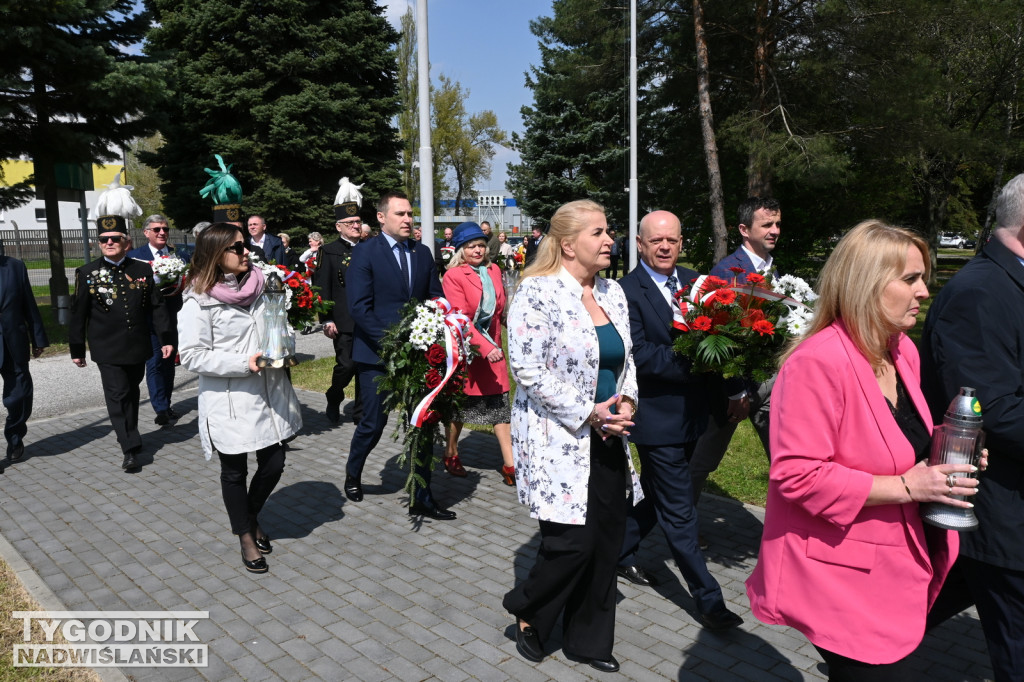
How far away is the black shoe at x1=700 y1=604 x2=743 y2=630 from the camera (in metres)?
4.15

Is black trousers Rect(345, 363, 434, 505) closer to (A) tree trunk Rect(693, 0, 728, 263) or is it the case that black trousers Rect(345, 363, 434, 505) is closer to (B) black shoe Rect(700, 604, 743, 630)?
(B) black shoe Rect(700, 604, 743, 630)

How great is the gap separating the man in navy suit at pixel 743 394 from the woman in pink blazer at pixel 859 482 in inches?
82.1

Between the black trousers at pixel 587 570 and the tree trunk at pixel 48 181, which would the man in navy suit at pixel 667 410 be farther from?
the tree trunk at pixel 48 181

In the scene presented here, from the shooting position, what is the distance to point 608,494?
3730mm

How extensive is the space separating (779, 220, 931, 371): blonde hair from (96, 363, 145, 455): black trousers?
678 cm

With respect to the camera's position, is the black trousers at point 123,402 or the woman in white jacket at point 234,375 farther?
the black trousers at point 123,402

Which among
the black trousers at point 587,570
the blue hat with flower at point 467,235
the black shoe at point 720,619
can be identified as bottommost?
the black shoe at point 720,619

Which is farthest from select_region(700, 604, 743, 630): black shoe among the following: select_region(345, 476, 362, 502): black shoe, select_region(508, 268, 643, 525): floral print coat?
select_region(345, 476, 362, 502): black shoe

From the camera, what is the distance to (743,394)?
473 centimetres

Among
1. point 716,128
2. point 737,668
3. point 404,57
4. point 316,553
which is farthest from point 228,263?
point 404,57

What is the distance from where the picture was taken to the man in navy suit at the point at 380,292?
237 inches

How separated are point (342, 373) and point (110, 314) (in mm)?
2449

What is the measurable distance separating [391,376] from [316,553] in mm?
1348

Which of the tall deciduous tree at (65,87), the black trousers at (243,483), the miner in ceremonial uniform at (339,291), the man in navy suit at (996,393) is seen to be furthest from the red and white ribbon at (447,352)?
the tall deciduous tree at (65,87)
